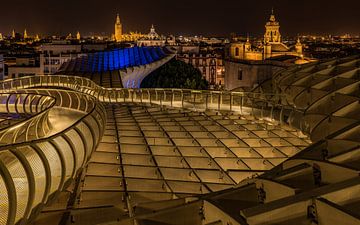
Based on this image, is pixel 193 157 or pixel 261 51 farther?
pixel 261 51

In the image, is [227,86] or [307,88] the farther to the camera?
[227,86]

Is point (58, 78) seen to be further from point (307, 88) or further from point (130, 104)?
point (307, 88)

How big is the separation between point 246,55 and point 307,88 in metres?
60.6

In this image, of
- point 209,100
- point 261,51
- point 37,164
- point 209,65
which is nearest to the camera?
point 37,164

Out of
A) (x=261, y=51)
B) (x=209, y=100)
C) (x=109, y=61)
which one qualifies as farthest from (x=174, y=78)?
(x=209, y=100)

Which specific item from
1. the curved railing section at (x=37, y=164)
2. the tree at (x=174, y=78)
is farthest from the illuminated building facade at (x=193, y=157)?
the tree at (x=174, y=78)

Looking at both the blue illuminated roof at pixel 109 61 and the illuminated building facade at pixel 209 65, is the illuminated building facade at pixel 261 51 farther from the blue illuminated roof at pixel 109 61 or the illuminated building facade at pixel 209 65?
the blue illuminated roof at pixel 109 61

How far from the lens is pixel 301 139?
40.1 feet

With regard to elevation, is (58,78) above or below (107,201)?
above

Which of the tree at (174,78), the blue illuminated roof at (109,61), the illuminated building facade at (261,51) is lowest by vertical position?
the tree at (174,78)

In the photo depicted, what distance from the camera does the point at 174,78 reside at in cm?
5022

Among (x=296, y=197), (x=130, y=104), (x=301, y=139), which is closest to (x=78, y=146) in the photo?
(x=296, y=197)

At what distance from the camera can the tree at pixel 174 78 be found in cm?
4892

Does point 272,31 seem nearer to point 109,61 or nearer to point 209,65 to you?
point 209,65
